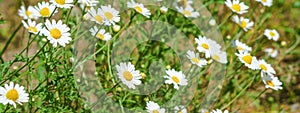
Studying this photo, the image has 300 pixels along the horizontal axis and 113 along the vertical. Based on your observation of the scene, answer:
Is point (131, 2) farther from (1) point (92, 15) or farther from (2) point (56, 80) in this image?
(2) point (56, 80)

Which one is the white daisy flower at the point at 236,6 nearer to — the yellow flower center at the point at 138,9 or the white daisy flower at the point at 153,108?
the yellow flower center at the point at 138,9

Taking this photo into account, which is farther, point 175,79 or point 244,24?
point 244,24

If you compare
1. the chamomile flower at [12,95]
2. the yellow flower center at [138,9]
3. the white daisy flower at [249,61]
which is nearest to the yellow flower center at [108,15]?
the yellow flower center at [138,9]

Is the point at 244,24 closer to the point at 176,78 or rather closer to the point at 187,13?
the point at 187,13

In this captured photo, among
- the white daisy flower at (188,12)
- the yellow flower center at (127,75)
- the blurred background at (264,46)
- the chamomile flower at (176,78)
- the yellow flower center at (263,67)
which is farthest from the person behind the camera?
the blurred background at (264,46)

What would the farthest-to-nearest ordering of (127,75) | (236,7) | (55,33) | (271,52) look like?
(271,52) → (236,7) → (127,75) → (55,33)

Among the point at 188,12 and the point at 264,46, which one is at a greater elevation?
the point at 264,46

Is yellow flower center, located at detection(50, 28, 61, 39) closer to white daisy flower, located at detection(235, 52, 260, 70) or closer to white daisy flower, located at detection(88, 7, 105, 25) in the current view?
white daisy flower, located at detection(88, 7, 105, 25)

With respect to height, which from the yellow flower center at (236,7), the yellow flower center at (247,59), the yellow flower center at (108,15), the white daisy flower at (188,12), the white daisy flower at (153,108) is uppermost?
the white daisy flower at (188,12)

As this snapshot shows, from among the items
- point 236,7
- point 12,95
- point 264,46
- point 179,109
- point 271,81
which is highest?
point 264,46

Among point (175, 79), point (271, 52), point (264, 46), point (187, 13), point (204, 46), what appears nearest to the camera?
point (175, 79)

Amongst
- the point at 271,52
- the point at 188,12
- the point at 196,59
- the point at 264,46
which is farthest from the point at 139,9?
the point at 264,46

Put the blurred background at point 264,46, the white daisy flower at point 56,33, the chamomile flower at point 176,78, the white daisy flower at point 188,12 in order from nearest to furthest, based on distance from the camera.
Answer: the white daisy flower at point 56,33 < the chamomile flower at point 176,78 < the white daisy flower at point 188,12 < the blurred background at point 264,46

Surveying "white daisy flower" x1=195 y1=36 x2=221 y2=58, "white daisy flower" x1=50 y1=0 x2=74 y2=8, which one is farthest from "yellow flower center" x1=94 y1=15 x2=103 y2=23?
"white daisy flower" x1=195 y1=36 x2=221 y2=58
